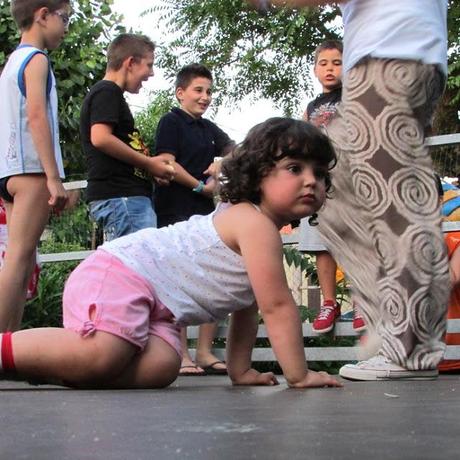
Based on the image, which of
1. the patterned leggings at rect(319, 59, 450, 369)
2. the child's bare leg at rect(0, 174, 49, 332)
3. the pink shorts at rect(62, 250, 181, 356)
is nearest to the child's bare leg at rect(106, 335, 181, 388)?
the pink shorts at rect(62, 250, 181, 356)

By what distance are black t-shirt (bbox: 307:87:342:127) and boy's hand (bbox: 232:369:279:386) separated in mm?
2204

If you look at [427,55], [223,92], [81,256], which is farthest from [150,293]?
[223,92]

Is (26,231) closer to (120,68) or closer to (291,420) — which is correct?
(120,68)

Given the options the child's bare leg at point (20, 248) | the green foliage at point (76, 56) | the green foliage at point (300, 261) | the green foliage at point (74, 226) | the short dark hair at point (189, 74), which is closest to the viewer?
the child's bare leg at point (20, 248)

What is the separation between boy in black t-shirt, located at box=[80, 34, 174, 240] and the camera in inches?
213

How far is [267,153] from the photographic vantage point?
3.53 metres

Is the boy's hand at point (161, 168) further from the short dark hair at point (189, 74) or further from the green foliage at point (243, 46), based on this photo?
the green foliage at point (243, 46)

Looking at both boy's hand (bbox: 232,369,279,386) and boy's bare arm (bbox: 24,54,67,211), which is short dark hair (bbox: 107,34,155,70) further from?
boy's hand (bbox: 232,369,279,386)

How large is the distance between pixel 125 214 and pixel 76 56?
6.14 m

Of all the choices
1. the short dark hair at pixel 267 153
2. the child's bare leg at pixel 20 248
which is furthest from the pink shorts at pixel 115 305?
the child's bare leg at pixel 20 248

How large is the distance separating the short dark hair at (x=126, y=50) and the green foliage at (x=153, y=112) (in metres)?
12.4

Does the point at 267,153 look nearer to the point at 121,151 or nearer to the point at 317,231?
the point at 317,231

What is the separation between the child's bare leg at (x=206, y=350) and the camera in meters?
5.66

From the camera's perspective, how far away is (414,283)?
3820 millimetres
